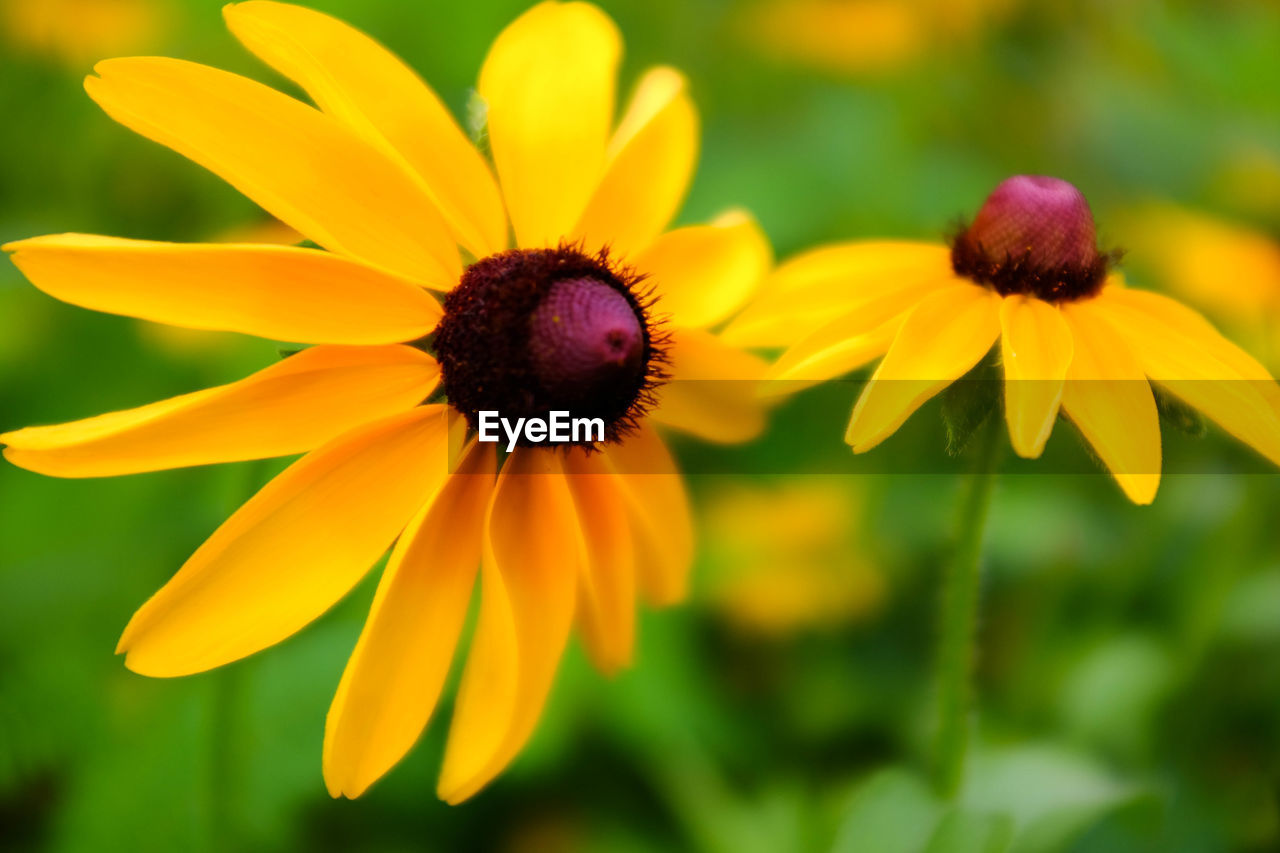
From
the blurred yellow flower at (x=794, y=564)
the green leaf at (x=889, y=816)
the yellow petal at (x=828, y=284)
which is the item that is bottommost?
the blurred yellow flower at (x=794, y=564)

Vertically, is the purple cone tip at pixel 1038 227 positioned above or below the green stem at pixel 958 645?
above

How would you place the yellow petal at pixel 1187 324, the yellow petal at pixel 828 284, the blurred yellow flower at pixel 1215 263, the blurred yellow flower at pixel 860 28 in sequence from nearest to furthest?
the yellow petal at pixel 1187 324, the yellow petal at pixel 828 284, the blurred yellow flower at pixel 1215 263, the blurred yellow flower at pixel 860 28

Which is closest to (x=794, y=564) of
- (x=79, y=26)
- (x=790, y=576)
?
(x=790, y=576)

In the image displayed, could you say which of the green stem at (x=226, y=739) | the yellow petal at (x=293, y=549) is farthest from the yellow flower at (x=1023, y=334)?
the green stem at (x=226, y=739)

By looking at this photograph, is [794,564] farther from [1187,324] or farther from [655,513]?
[1187,324]

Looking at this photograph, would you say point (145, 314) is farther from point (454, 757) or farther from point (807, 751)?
point (807, 751)

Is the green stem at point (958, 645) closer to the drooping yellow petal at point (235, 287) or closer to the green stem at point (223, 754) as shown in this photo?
the drooping yellow petal at point (235, 287)
